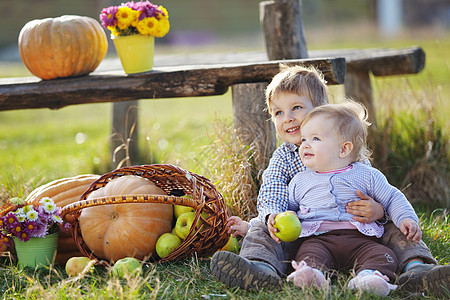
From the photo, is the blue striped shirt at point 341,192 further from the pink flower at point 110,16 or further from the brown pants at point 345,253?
the pink flower at point 110,16

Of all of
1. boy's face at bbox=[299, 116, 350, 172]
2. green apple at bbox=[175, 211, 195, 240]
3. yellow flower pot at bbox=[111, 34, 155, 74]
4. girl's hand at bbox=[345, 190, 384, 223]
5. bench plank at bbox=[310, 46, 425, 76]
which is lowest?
green apple at bbox=[175, 211, 195, 240]

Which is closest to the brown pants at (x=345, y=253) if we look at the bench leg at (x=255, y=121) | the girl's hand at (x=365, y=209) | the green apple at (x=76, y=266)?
the girl's hand at (x=365, y=209)

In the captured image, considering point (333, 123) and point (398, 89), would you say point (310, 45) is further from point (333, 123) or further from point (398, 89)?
point (333, 123)

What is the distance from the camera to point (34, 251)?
324 centimetres

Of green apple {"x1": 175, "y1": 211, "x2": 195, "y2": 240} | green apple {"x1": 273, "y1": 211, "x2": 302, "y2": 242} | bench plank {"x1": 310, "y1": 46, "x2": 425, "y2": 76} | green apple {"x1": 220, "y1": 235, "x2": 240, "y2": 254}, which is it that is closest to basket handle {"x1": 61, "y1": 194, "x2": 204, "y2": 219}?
green apple {"x1": 175, "y1": 211, "x2": 195, "y2": 240}

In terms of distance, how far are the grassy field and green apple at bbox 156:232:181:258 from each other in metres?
0.08

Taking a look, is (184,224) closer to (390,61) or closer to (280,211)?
(280,211)

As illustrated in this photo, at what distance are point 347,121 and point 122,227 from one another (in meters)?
1.44

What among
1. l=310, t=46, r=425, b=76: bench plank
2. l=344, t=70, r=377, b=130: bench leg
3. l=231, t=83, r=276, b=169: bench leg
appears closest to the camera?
l=231, t=83, r=276, b=169: bench leg

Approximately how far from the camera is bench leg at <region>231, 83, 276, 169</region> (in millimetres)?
3941

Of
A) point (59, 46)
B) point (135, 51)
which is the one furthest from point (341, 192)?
point (59, 46)

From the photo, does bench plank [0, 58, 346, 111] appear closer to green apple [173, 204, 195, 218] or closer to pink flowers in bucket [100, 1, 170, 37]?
pink flowers in bucket [100, 1, 170, 37]

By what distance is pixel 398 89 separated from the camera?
5430 millimetres

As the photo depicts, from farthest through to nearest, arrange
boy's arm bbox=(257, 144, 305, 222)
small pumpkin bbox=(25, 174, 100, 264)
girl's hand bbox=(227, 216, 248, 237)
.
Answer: small pumpkin bbox=(25, 174, 100, 264)
girl's hand bbox=(227, 216, 248, 237)
boy's arm bbox=(257, 144, 305, 222)
